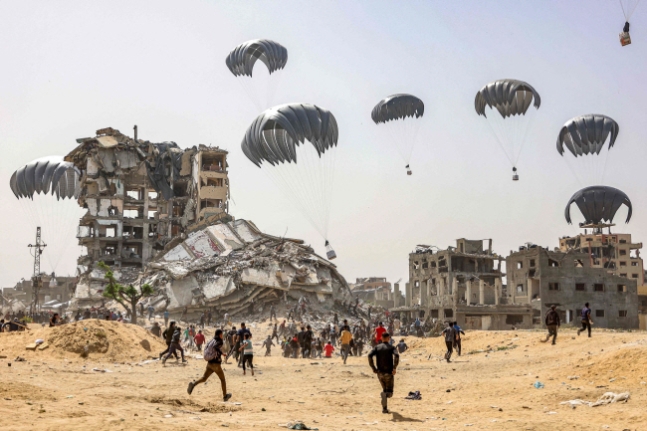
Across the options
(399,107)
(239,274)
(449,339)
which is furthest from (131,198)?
(449,339)

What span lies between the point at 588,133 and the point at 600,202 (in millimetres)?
22569

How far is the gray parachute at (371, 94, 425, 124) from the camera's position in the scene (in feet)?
144

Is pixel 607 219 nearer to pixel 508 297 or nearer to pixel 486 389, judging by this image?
pixel 508 297

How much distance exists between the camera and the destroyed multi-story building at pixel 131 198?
253 feet

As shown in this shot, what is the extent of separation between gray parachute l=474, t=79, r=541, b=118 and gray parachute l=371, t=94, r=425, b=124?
4432 millimetres

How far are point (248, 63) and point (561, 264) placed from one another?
28353mm

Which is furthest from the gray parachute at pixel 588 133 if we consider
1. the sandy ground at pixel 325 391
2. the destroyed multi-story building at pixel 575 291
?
the sandy ground at pixel 325 391

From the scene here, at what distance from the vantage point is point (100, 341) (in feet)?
81.6

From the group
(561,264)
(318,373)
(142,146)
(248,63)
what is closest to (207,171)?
(142,146)

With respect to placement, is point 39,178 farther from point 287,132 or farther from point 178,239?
point 287,132

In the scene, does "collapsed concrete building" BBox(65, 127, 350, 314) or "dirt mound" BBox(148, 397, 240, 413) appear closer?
"dirt mound" BBox(148, 397, 240, 413)

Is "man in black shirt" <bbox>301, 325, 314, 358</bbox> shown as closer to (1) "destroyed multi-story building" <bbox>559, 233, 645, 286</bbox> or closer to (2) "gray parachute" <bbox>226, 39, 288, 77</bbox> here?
(2) "gray parachute" <bbox>226, 39, 288, 77</bbox>

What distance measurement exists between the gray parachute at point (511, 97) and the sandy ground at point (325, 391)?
20079mm

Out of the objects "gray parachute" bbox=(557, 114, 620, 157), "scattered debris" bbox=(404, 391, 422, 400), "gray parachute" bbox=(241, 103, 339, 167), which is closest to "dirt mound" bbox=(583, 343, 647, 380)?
"scattered debris" bbox=(404, 391, 422, 400)
